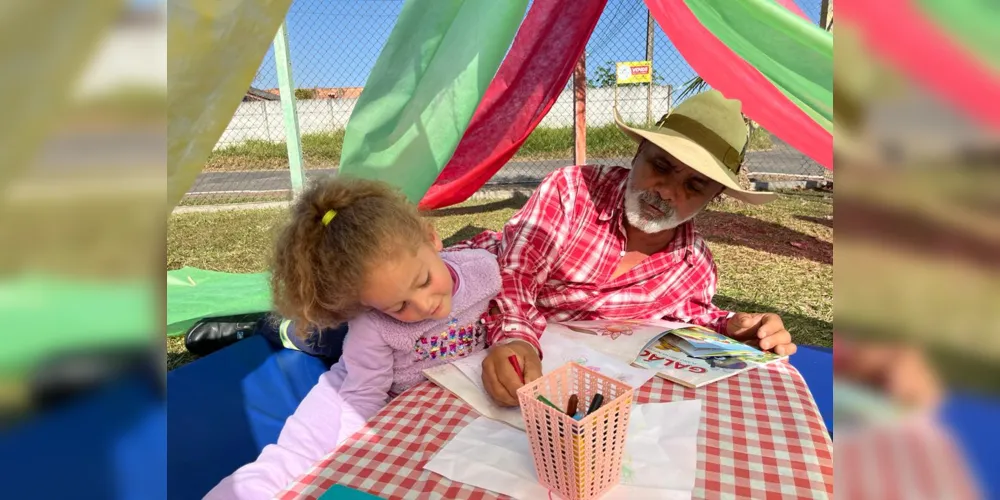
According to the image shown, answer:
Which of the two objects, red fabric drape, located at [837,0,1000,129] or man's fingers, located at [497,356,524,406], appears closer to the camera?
red fabric drape, located at [837,0,1000,129]

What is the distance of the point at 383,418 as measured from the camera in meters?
1.19

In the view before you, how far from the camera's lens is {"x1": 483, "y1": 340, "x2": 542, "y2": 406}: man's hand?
120cm

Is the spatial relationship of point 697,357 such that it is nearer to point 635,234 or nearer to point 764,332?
point 764,332

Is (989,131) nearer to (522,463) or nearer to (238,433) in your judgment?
(522,463)

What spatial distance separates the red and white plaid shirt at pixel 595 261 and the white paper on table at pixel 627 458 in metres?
0.70

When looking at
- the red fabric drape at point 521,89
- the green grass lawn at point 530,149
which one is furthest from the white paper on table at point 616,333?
the green grass lawn at point 530,149

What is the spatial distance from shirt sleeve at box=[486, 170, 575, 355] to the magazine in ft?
1.03

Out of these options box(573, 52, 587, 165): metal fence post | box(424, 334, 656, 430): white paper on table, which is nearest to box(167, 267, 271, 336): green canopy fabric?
box(424, 334, 656, 430): white paper on table

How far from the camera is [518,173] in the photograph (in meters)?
9.44

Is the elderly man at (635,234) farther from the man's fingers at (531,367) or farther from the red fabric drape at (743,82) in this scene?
the red fabric drape at (743,82)

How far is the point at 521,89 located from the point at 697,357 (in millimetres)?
2268

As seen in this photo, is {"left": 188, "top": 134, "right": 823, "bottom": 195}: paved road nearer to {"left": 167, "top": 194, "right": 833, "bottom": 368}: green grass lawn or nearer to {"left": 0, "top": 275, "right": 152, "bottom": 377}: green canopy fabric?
{"left": 167, "top": 194, "right": 833, "bottom": 368}: green grass lawn

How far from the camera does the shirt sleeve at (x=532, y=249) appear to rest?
160 centimetres

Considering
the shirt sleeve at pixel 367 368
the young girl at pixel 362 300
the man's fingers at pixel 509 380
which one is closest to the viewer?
the man's fingers at pixel 509 380
